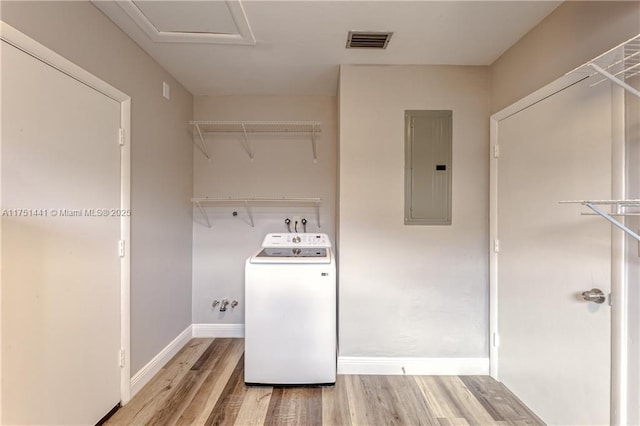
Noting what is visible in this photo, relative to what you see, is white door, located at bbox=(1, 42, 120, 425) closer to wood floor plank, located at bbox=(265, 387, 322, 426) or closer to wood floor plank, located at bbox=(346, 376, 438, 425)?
wood floor plank, located at bbox=(265, 387, 322, 426)

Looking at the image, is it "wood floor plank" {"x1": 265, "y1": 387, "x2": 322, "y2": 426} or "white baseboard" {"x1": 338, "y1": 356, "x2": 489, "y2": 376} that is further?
"white baseboard" {"x1": 338, "y1": 356, "x2": 489, "y2": 376}

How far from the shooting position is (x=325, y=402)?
1.82m

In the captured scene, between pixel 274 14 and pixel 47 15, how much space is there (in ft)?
3.45

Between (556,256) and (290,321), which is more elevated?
(556,256)

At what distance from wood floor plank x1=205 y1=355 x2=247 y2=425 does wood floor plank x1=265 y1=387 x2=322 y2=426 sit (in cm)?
21

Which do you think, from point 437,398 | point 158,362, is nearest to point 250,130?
point 158,362

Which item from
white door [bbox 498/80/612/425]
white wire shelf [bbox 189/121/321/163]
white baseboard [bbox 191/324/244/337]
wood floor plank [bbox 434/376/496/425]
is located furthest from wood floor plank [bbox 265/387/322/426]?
white wire shelf [bbox 189/121/321/163]

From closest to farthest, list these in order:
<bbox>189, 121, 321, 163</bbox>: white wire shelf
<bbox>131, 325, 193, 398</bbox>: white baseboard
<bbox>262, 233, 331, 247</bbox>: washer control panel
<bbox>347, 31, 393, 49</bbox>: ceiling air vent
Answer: <bbox>347, 31, 393, 49</bbox>: ceiling air vent → <bbox>131, 325, 193, 398</bbox>: white baseboard → <bbox>262, 233, 331, 247</bbox>: washer control panel → <bbox>189, 121, 321, 163</bbox>: white wire shelf

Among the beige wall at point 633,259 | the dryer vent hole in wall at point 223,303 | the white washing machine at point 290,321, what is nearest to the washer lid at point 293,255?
the white washing machine at point 290,321

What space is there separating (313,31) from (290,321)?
1890mm

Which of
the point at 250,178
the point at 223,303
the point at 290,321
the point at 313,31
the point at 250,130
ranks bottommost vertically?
the point at 223,303

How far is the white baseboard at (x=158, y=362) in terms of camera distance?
1882 millimetres

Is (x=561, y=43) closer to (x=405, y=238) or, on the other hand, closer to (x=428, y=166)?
(x=428, y=166)

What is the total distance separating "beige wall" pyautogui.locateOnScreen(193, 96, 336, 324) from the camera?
9.10ft
